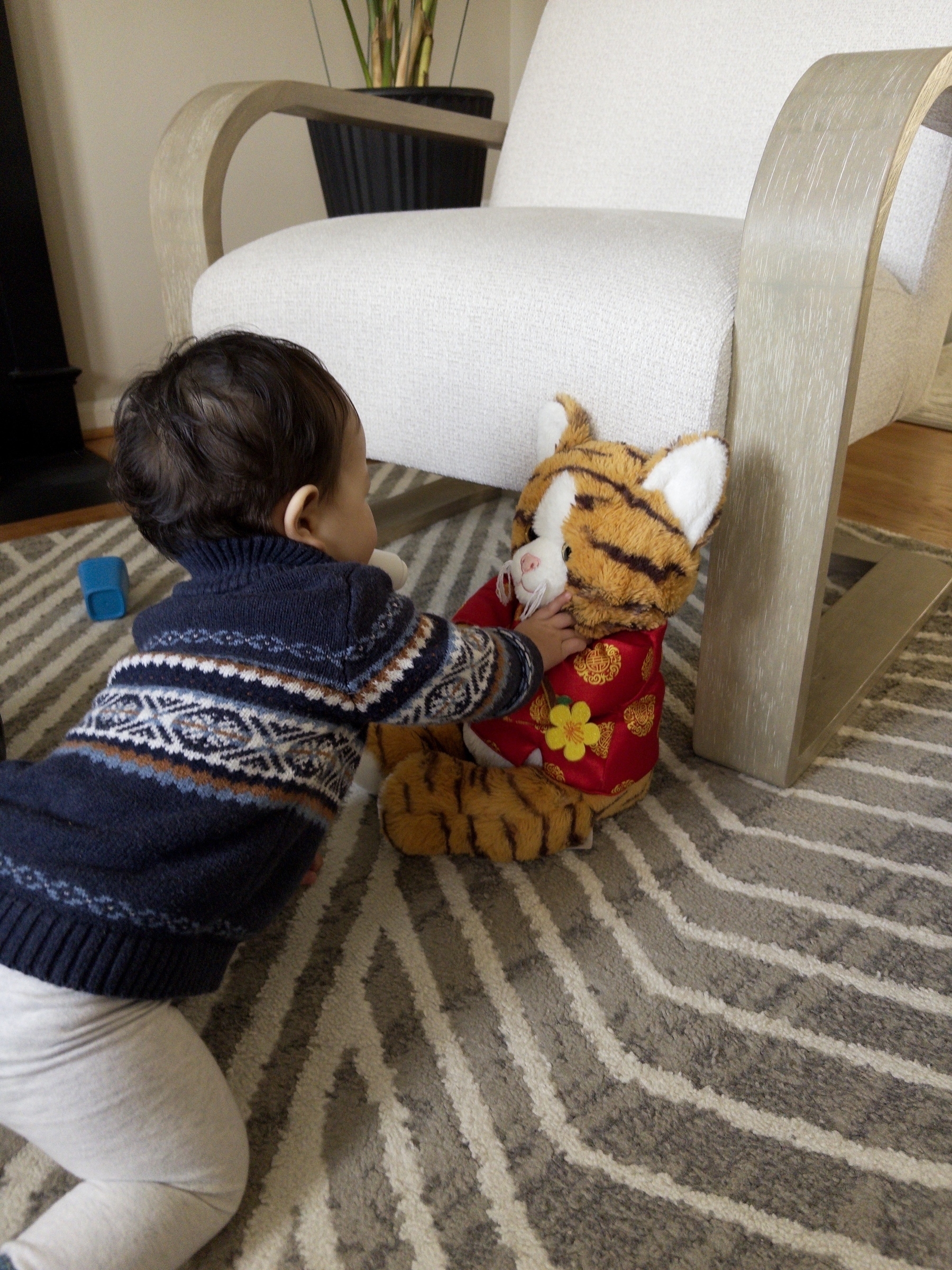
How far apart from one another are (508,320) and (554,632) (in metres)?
0.25

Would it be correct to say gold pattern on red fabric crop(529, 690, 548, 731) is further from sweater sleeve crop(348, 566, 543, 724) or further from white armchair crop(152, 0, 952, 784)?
white armchair crop(152, 0, 952, 784)

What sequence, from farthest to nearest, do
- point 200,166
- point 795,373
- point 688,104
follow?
point 688,104
point 200,166
point 795,373

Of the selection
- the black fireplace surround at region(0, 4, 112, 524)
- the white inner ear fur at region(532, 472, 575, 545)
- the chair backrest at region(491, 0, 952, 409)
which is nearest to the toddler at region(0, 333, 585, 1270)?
the white inner ear fur at region(532, 472, 575, 545)

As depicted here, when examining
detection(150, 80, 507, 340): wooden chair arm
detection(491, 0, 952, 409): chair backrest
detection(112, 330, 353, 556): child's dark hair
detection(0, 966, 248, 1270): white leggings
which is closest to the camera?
detection(0, 966, 248, 1270): white leggings

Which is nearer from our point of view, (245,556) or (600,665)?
(245,556)

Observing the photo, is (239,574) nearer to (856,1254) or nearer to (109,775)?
(109,775)

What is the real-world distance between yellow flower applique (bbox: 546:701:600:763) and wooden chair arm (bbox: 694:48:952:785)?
140 millimetres

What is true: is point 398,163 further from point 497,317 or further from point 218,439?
point 218,439

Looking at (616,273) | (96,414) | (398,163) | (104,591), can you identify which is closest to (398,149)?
(398,163)

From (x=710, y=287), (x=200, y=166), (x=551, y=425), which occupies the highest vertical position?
(x=200, y=166)

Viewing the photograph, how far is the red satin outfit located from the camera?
2.47ft

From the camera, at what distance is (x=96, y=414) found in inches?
76.1

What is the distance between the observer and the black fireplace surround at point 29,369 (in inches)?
62.9

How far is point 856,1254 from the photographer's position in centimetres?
48
